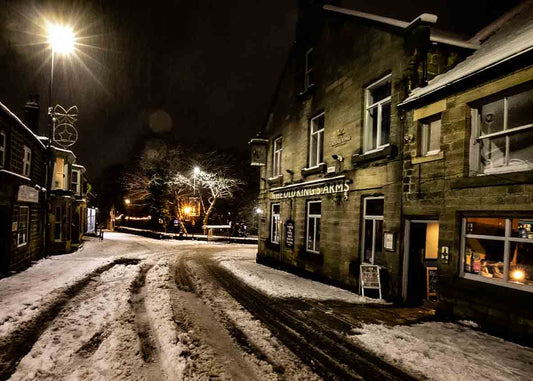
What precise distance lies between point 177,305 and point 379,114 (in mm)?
8838

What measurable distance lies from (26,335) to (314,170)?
11237 mm

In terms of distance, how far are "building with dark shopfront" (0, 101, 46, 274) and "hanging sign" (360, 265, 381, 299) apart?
A: 1261 centimetres

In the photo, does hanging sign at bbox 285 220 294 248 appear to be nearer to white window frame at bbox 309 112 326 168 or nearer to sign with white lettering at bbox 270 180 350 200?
sign with white lettering at bbox 270 180 350 200

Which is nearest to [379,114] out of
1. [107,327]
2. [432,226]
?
[432,226]

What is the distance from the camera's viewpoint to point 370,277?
10188 millimetres

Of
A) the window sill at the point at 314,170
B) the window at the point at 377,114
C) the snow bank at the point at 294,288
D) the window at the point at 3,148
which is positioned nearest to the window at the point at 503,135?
the window at the point at 377,114

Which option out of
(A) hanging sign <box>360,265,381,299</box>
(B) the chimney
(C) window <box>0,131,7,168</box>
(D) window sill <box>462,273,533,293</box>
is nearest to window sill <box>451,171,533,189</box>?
(D) window sill <box>462,273,533,293</box>

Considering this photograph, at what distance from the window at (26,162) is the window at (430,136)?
1611 centimetres

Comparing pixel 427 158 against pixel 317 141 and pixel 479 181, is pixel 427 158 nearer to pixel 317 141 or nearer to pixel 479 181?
pixel 479 181

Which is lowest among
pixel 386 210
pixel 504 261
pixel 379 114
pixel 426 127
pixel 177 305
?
pixel 177 305

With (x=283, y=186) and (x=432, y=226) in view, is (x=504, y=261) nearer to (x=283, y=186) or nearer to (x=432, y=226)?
(x=432, y=226)

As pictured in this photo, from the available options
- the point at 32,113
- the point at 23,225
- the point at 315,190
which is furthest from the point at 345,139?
the point at 32,113

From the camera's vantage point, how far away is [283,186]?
17.4 meters

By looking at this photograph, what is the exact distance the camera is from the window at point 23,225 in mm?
13915
